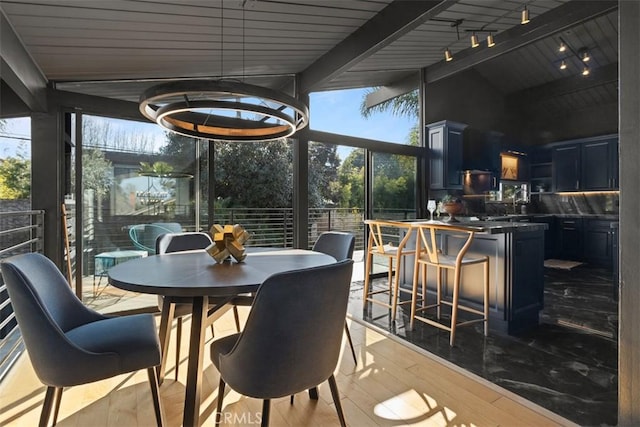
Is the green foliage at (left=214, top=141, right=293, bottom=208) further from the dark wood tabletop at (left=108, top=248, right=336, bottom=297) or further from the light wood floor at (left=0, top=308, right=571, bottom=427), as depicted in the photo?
the light wood floor at (left=0, top=308, right=571, bottom=427)

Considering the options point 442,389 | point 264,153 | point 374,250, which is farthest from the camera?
point 264,153

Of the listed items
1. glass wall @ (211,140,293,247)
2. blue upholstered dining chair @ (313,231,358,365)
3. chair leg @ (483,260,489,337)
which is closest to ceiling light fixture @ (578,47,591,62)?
chair leg @ (483,260,489,337)

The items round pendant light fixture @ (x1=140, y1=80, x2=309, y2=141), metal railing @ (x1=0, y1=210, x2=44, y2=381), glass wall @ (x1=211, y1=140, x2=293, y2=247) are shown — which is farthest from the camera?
glass wall @ (x1=211, y1=140, x2=293, y2=247)

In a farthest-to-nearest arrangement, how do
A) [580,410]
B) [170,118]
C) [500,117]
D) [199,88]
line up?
1. [500,117]
2. [170,118]
3. [580,410]
4. [199,88]

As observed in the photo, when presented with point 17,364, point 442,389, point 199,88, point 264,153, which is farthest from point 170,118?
point 264,153

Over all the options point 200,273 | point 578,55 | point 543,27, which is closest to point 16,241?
point 200,273

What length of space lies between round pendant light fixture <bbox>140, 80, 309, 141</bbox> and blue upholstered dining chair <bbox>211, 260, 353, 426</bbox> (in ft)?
3.34

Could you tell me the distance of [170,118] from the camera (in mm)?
2342

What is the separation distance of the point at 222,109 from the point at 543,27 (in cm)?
356

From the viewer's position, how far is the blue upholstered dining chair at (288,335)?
4.15 ft

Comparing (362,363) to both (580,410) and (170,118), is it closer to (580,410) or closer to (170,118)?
(580,410)

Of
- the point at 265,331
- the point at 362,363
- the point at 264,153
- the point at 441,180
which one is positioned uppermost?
the point at 264,153

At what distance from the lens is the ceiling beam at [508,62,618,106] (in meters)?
5.84

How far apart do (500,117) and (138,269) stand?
7.15 meters
